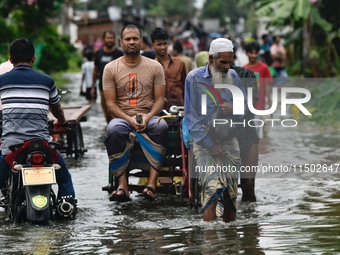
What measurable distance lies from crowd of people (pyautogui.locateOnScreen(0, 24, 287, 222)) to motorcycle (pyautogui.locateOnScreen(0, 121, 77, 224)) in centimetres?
20

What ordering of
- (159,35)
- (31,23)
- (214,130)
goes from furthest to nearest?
(31,23)
(159,35)
(214,130)

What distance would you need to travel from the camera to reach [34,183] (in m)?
8.99

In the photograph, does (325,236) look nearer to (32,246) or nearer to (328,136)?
(32,246)

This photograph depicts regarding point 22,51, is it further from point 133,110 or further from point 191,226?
point 191,226

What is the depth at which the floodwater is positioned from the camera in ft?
26.2

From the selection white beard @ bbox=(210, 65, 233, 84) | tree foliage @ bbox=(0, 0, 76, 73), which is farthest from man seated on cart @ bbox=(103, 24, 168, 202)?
tree foliage @ bbox=(0, 0, 76, 73)

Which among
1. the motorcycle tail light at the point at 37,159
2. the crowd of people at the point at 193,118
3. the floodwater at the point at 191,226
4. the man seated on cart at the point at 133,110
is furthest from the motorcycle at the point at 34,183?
→ the crowd of people at the point at 193,118

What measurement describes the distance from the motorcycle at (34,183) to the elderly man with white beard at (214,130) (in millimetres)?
1393

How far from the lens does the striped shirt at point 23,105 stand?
9328 mm

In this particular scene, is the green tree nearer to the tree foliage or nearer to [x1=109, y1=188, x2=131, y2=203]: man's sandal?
the tree foliage

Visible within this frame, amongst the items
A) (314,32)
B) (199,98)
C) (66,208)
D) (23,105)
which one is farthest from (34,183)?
(314,32)

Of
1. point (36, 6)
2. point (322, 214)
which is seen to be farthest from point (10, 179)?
point (36, 6)

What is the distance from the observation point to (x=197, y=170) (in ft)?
31.5

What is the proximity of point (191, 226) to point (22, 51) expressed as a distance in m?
2.39
